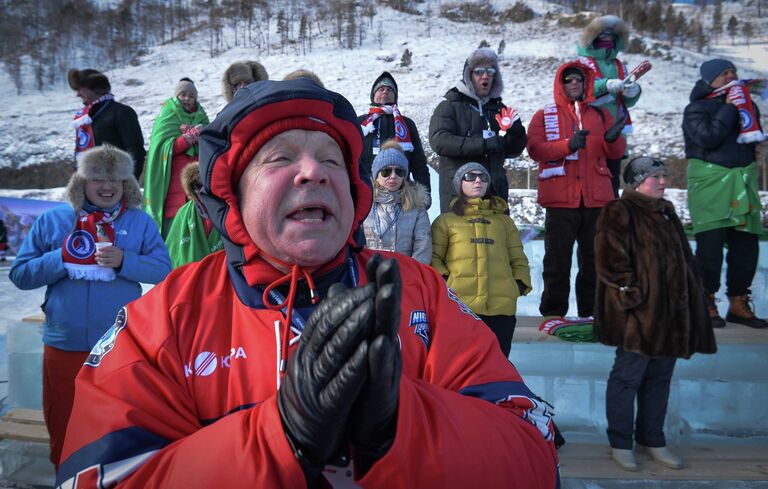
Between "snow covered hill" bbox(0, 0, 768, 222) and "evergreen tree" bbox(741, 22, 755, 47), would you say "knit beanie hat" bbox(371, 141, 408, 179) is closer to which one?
"snow covered hill" bbox(0, 0, 768, 222)

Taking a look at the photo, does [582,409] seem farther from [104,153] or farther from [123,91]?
[123,91]

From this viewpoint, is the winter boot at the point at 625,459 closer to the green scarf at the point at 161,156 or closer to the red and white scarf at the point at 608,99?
the red and white scarf at the point at 608,99

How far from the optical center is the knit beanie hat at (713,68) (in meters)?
4.19

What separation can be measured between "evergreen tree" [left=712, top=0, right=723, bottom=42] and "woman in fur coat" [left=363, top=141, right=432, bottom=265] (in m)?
16.8

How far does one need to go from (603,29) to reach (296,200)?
4406mm

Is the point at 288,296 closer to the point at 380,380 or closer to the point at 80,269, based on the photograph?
the point at 380,380

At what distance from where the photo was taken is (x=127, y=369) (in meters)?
1.07

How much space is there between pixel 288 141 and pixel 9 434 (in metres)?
3.13

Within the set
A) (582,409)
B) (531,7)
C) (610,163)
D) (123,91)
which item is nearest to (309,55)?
(123,91)

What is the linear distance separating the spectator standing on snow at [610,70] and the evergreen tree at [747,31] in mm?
13147

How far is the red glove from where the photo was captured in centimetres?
405

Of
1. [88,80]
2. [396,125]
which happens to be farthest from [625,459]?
[88,80]

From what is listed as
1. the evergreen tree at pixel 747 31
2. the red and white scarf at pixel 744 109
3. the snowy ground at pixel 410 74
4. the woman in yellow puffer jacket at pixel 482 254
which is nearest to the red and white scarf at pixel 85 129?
the woman in yellow puffer jacket at pixel 482 254

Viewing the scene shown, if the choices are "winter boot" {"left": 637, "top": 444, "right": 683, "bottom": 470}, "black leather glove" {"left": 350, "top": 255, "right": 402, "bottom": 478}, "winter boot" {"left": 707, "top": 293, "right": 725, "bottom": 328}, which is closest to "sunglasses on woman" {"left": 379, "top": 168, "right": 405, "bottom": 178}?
"winter boot" {"left": 637, "top": 444, "right": 683, "bottom": 470}
